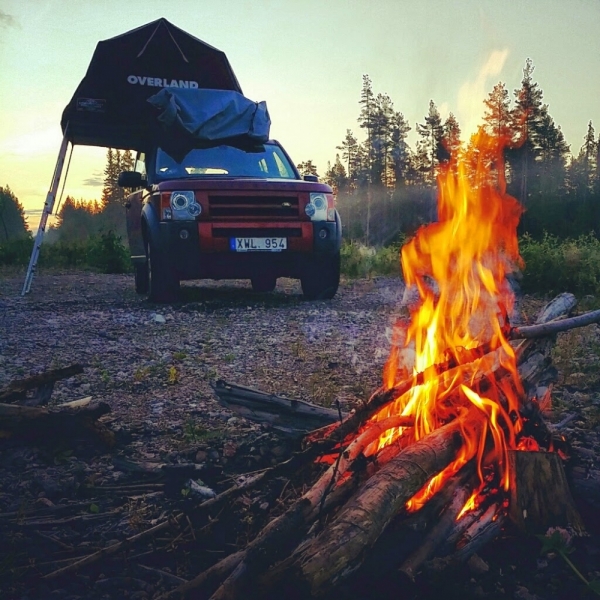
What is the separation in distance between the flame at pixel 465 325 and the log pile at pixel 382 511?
1.9 inches

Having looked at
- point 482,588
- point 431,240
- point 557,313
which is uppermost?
point 431,240

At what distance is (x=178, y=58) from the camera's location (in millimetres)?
9953

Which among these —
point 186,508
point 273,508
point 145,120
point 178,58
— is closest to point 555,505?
point 273,508

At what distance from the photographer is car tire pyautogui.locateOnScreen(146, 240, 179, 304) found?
811 centimetres

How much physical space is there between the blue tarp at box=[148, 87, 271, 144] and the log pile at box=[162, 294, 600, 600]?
21.8 ft

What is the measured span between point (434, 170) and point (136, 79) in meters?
26.4

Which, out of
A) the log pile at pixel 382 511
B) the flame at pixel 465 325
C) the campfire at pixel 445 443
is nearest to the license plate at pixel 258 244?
the flame at pixel 465 325

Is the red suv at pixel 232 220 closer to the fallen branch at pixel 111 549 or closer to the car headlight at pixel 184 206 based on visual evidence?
the car headlight at pixel 184 206

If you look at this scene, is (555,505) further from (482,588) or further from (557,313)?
(557,313)

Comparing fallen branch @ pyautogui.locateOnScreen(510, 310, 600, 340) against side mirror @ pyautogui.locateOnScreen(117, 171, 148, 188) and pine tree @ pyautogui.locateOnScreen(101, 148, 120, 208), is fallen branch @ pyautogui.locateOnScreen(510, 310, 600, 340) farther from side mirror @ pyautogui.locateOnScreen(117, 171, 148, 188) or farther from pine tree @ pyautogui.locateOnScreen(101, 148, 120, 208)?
pine tree @ pyautogui.locateOnScreen(101, 148, 120, 208)

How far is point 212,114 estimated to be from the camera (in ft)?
28.8

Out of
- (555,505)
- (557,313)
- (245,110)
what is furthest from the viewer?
(245,110)

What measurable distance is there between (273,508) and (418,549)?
68 cm

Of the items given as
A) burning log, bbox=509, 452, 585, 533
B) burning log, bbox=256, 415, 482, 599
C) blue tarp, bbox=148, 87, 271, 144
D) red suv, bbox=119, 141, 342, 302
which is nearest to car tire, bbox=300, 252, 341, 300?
red suv, bbox=119, 141, 342, 302
